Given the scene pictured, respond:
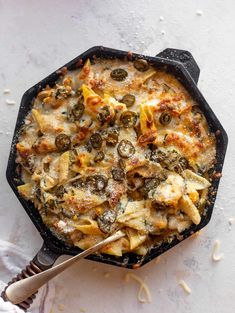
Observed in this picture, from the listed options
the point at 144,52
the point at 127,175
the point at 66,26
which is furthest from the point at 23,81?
the point at 127,175

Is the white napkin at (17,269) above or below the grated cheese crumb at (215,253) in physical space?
below

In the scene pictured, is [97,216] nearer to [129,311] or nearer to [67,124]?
[67,124]

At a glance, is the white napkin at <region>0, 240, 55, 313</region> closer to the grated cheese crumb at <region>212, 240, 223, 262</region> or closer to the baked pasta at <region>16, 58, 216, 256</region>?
the baked pasta at <region>16, 58, 216, 256</region>

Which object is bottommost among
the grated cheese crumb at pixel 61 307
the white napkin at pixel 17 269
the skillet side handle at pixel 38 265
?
the grated cheese crumb at pixel 61 307

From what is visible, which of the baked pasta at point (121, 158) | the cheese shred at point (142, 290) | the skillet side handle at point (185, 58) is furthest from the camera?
the cheese shred at point (142, 290)

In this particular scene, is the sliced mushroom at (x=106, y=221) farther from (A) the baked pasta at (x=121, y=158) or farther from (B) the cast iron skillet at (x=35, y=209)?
(B) the cast iron skillet at (x=35, y=209)

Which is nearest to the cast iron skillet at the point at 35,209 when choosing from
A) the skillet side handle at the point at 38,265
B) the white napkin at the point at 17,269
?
the skillet side handle at the point at 38,265

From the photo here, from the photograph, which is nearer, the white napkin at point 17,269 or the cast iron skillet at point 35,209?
the cast iron skillet at point 35,209
